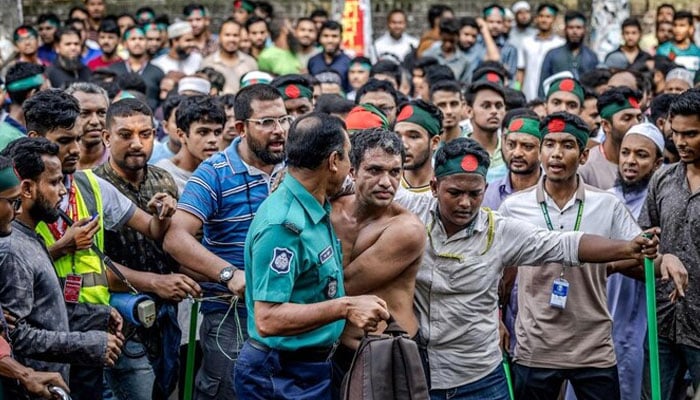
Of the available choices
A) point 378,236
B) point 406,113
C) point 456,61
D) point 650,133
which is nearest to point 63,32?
point 456,61

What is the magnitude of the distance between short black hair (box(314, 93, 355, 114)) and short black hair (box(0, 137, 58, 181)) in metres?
3.44

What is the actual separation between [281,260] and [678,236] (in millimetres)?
3051

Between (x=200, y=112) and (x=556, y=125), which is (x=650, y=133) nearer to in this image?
(x=556, y=125)

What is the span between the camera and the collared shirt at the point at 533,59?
48.9 feet

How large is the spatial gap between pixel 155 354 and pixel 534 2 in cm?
1359

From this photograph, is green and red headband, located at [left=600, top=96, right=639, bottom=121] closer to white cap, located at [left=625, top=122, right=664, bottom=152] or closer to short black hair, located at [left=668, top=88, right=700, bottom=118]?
white cap, located at [left=625, top=122, right=664, bottom=152]

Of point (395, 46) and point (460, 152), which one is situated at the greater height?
point (460, 152)

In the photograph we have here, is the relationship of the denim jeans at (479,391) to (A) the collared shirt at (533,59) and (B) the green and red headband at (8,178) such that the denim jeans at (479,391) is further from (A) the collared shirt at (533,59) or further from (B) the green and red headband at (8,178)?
(A) the collared shirt at (533,59)

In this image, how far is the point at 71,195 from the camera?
20.9ft

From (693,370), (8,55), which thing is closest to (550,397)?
(693,370)

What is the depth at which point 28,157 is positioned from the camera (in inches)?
225

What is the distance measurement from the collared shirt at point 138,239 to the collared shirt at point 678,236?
2.98 meters

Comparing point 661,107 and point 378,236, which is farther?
point 661,107

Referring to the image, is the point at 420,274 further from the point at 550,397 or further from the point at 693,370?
the point at 693,370
